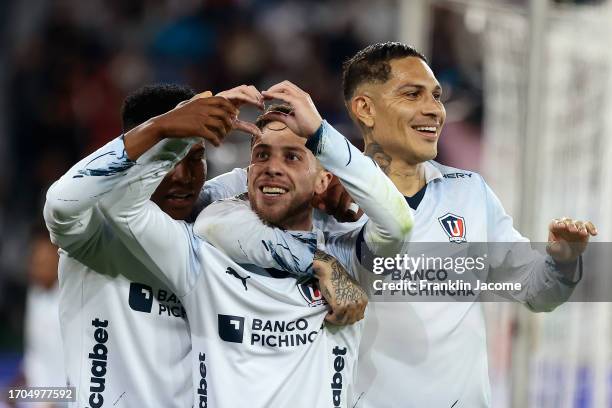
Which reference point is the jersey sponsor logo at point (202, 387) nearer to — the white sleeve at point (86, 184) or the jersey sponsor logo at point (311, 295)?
the jersey sponsor logo at point (311, 295)

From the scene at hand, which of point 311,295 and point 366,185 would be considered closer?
point 366,185

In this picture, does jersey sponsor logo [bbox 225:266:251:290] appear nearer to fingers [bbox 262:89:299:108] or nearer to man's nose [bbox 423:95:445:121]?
fingers [bbox 262:89:299:108]

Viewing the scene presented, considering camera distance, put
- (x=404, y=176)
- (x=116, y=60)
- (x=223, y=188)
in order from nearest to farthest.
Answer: (x=404, y=176) < (x=223, y=188) < (x=116, y=60)

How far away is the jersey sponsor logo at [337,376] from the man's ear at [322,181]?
37 cm

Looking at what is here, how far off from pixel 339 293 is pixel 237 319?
23 centimetres

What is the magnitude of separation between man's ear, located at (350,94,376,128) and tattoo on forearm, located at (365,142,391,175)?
2.1 inches

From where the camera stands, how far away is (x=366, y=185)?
7.14 ft

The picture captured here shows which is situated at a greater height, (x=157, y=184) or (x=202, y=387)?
(x=157, y=184)

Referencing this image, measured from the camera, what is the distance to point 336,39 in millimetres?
6883

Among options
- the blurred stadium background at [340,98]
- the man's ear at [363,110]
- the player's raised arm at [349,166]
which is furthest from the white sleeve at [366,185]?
the blurred stadium background at [340,98]

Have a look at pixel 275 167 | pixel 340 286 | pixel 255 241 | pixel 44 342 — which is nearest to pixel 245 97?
pixel 275 167

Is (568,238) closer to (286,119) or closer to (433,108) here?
(433,108)

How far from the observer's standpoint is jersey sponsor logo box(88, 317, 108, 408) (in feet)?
7.97

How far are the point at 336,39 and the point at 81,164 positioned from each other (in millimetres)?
4867
